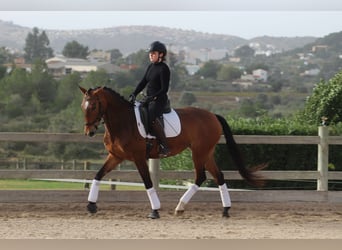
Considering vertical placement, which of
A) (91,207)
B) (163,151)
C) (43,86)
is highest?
(163,151)

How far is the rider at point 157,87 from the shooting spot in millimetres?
10031

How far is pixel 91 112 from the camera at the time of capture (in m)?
9.73

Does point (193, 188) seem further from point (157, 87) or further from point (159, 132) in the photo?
point (157, 87)

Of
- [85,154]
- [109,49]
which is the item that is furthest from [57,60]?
[85,154]

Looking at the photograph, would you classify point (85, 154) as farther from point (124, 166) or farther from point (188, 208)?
point (188, 208)

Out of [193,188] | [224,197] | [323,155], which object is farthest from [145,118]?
[323,155]

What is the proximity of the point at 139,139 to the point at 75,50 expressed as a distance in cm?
6910

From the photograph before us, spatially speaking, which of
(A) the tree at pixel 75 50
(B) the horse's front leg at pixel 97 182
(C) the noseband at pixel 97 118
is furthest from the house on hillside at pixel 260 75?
(C) the noseband at pixel 97 118

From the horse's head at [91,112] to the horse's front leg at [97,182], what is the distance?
65 cm

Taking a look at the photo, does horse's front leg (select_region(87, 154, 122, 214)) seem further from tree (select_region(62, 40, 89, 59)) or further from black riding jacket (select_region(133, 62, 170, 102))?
tree (select_region(62, 40, 89, 59))

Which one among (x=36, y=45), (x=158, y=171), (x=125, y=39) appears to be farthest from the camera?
(x=36, y=45)

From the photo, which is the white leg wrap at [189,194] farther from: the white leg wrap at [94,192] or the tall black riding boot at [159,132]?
the white leg wrap at [94,192]

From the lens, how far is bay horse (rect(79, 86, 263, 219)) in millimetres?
9914

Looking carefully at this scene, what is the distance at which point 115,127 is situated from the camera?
33.0 ft
